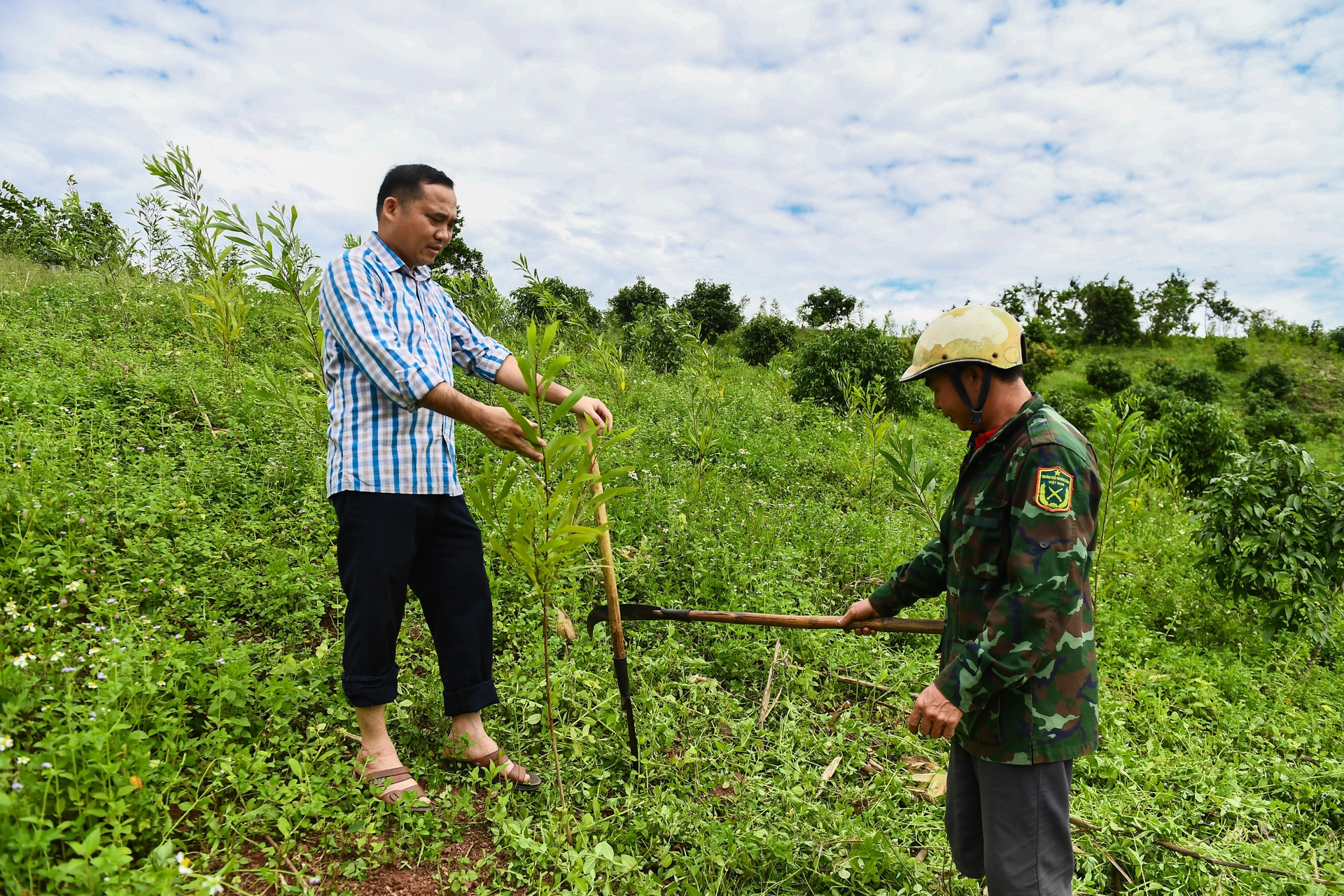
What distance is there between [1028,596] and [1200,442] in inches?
512

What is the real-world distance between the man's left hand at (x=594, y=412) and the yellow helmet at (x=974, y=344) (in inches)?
40.3

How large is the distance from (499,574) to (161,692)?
1.74 meters

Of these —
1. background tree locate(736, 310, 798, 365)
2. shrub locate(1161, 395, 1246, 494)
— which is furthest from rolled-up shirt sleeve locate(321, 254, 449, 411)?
background tree locate(736, 310, 798, 365)

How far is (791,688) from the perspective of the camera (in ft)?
11.7

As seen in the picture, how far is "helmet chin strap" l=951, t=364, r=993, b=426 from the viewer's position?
5.92 feet

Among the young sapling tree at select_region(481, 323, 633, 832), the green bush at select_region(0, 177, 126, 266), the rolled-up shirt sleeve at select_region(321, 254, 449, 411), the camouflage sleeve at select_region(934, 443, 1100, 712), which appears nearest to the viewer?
the camouflage sleeve at select_region(934, 443, 1100, 712)

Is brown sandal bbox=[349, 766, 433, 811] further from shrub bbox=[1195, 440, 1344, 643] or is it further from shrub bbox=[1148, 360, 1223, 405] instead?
shrub bbox=[1148, 360, 1223, 405]

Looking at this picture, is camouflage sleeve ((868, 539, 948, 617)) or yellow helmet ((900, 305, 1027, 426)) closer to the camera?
yellow helmet ((900, 305, 1027, 426))

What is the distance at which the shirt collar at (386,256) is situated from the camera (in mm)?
2396

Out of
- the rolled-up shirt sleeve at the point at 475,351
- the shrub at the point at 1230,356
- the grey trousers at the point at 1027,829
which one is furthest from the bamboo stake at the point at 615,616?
the shrub at the point at 1230,356

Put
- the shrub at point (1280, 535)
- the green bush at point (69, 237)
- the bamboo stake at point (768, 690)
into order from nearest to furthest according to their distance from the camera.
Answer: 1. the bamboo stake at point (768, 690)
2. the shrub at point (1280, 535)
3. the green bush at point (69, 237)

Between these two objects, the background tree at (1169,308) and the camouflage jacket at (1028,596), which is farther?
the background tree at (1169,308)

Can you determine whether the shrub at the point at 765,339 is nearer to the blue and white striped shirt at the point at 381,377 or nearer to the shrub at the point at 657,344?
the shrub at the point at 657,344

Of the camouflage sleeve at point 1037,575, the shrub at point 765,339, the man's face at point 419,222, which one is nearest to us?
the camouflage sleeve at point 1037,575
